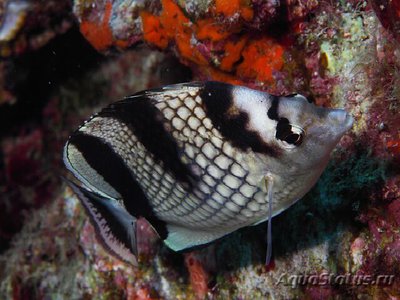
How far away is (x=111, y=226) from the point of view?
2.55 metres

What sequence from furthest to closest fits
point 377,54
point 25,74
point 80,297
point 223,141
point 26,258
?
point 25,74 → point 26,258 → point 80,297 → point 377,54 → point 223,141

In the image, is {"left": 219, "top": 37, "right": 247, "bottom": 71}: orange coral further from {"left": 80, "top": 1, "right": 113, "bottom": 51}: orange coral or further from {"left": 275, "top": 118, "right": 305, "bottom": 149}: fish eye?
{"left": 80, "top": 1, "right": 113, "bottom": 51}: orange coral

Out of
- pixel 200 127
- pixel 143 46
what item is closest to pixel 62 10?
pixel 143 46

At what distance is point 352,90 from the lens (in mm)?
2600

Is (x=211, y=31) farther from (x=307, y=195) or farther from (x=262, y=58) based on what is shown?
(x=307, y=195)

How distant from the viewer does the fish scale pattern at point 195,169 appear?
1.97m

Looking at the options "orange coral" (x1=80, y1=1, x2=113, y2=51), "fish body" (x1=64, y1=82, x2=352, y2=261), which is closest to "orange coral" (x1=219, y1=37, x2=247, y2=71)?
"fish body" (x1=64, y1=82, x2=352, y2=261)

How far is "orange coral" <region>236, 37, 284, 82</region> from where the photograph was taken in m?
2.93

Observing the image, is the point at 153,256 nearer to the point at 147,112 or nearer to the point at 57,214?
the point at 57,214

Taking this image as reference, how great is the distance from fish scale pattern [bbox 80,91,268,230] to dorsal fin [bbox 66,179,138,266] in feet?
1.22

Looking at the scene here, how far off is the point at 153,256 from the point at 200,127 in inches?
76.5

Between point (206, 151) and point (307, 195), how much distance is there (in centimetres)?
106

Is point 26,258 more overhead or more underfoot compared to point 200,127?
more underfoot

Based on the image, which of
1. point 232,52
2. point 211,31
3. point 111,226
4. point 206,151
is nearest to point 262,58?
point 232,52
